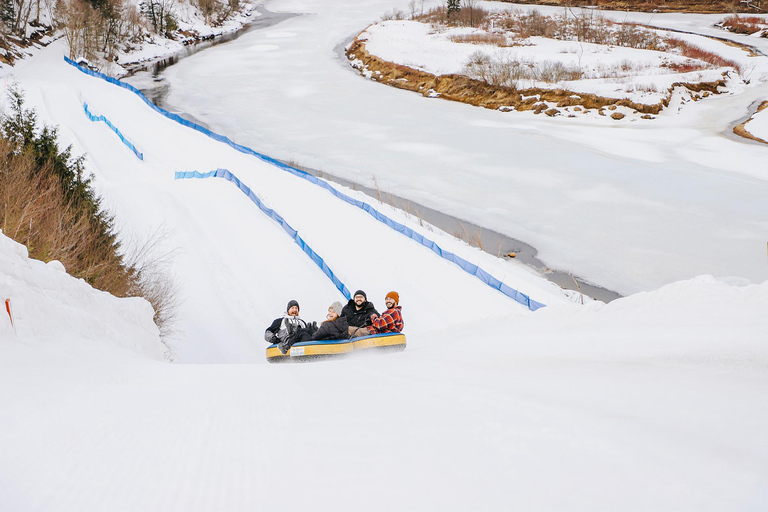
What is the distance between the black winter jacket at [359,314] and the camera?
28.7ft

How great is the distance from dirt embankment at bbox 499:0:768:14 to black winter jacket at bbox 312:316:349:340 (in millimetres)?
58652

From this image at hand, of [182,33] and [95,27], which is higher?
[95,27]

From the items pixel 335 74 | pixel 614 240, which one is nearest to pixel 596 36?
pixel 335 74

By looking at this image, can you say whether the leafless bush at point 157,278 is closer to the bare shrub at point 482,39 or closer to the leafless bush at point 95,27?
the bare shrub at point 482,39

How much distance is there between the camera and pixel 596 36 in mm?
41125

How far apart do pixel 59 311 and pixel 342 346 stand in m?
3.46

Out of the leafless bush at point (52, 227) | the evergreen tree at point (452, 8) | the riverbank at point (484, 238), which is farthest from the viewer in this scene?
the evergreen tree at point (452, 8)

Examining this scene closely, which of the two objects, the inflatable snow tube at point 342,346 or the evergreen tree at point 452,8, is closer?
the inflatable snow tube at point 342,346

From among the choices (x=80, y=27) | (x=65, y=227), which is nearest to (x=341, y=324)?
(x=65, y=227)

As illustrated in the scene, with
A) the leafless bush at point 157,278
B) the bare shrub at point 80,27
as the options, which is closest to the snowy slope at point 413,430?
the leafless bush at point 157,278

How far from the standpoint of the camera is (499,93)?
100 ft

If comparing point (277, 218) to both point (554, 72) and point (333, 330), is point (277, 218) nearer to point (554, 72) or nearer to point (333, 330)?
point (333, 330)

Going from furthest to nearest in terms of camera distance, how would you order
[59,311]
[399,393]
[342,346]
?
[342,346], [59,311], [399,393]

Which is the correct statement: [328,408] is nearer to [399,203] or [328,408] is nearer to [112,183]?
[399,203]
